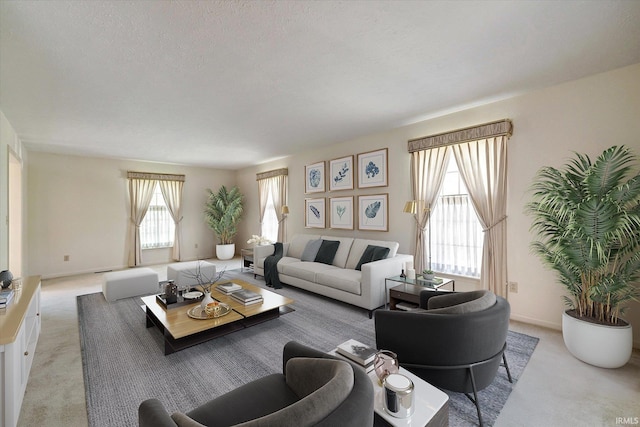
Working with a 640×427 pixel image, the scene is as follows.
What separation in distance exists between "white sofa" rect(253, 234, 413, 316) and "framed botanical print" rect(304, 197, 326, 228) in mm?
429

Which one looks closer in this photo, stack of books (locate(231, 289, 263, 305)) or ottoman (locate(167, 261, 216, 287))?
stack of books (locate(231, 289, 263, 305))

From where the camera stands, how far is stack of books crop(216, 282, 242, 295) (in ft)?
11.1

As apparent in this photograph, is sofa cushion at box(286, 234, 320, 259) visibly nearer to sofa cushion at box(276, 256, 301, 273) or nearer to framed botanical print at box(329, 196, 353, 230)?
sofa cushion at box(276, 256, 301, 273)

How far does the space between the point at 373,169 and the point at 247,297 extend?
289 centimetres

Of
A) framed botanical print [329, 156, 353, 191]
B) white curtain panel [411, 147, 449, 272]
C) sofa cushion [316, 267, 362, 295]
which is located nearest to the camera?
sofa cushion [316, 267, 362, 295]

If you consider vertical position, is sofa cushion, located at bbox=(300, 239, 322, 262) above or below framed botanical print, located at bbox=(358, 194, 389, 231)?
below

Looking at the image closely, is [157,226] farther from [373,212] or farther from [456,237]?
[456,237]

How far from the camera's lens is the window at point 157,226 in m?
6.84

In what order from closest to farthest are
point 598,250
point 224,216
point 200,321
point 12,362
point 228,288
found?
point 12,362 → point 598,250 → point 200,321 → point 228,288 → point 224,216

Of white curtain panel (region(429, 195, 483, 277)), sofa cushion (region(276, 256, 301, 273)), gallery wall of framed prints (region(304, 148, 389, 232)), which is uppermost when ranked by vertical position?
gallery wall of framed prints (region(304, 148, 389, 232))

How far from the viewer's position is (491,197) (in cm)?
336

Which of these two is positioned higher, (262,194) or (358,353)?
(262,194)

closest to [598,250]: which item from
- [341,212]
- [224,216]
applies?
[341,212]

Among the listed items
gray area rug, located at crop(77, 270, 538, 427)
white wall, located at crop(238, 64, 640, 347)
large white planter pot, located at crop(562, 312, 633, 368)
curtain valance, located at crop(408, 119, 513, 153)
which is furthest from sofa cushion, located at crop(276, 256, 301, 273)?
large white planter pot, located at crop(562, 312, 633, 368)
